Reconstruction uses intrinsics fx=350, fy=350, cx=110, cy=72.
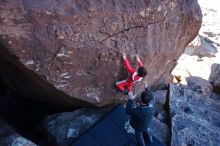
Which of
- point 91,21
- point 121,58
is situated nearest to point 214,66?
point 121,58

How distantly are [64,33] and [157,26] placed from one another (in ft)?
6.46

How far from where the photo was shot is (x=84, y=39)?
5328mm

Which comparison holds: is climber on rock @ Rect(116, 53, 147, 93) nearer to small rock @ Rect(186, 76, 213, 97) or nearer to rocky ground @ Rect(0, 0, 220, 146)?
rocky ground @ Rect(0, 0, 220, 146)

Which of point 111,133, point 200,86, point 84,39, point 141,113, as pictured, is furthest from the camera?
point 200,86

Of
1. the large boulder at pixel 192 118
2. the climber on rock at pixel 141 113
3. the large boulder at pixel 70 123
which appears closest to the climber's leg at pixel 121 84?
the climber on rock at pixel 141 113

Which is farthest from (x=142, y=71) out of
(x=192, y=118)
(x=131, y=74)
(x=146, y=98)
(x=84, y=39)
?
(x=192, y=118)

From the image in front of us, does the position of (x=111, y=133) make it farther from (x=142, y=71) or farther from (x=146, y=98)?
(x=142, y=71)

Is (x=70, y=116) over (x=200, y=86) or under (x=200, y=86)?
over

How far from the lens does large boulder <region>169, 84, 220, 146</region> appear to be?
648 centimetres

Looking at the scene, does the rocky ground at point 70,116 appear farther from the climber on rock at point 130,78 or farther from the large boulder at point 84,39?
the climber on rock at point 130,78

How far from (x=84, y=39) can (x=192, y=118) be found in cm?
305

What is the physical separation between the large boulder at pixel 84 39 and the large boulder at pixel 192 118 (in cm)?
104

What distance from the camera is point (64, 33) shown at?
509cm

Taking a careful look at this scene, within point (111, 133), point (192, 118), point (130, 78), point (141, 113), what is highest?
point (130, 78)
